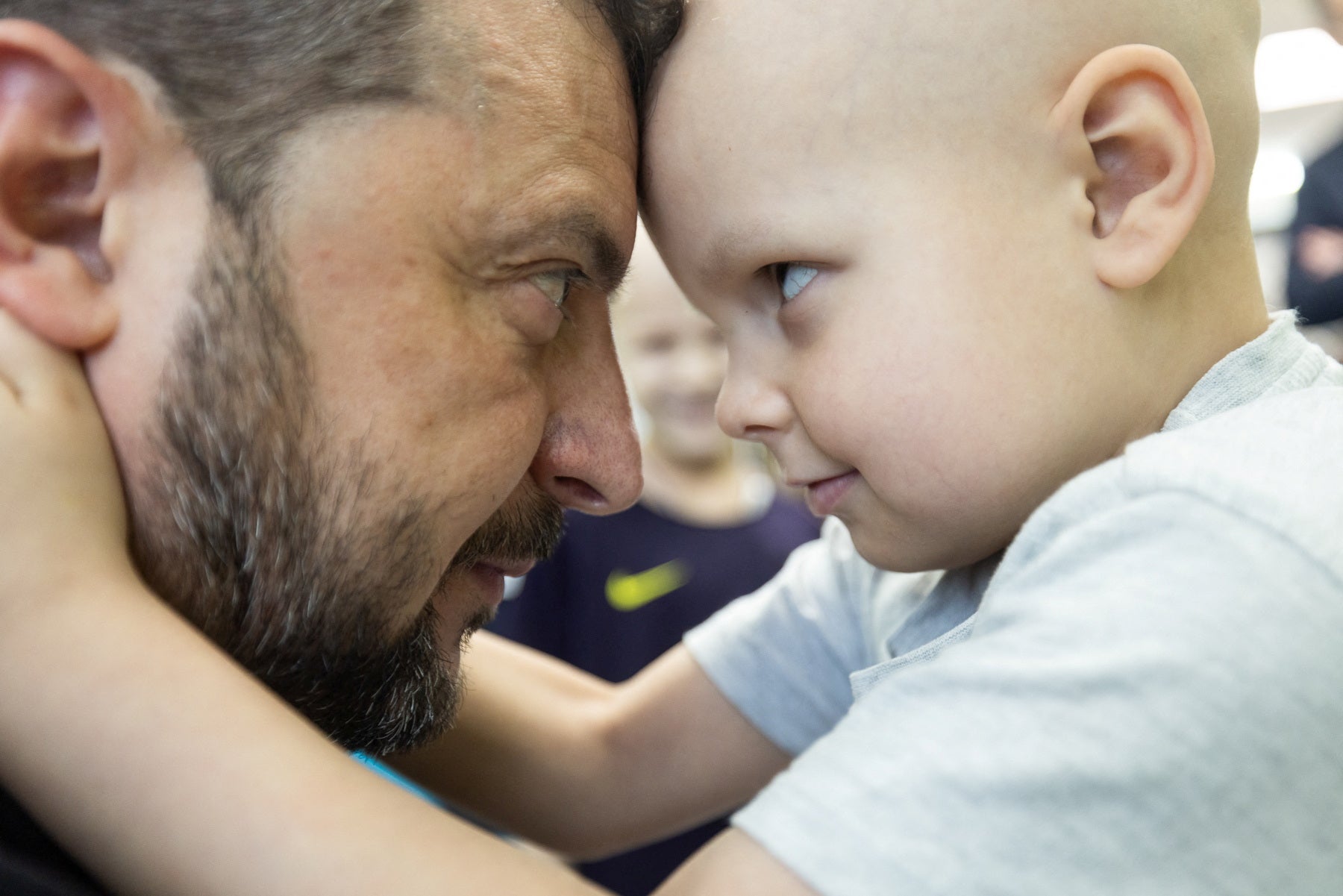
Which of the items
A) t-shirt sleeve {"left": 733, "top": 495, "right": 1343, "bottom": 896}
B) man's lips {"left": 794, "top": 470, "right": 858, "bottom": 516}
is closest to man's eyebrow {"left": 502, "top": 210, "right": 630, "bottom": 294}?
man's lips {"left": 794, "top": 470, "right": 858, "bottom": 516}

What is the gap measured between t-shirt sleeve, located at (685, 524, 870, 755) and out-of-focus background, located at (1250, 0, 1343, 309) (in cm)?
410

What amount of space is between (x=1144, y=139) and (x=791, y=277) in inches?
12.8

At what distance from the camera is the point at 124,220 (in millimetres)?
871

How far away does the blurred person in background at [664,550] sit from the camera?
2.85m

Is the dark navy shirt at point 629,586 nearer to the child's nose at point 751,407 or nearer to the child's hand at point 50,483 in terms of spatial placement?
the child's nose at point 751,407

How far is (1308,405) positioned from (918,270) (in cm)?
32

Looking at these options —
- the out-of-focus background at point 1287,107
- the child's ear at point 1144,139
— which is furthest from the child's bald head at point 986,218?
the out-of-focus background at point 1287,107

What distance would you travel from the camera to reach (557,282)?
41.2 inches

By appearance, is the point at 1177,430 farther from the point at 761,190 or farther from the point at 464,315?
the point at 464,315

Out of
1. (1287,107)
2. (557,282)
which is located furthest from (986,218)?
(1287,107)

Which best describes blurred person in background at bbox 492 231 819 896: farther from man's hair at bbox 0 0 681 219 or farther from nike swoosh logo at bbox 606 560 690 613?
man's hair at bbox 0 0 681 219

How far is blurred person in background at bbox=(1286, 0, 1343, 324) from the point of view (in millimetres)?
2623

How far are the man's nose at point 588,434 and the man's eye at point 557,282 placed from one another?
6cm

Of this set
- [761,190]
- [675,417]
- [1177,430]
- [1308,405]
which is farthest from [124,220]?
[675,417]
